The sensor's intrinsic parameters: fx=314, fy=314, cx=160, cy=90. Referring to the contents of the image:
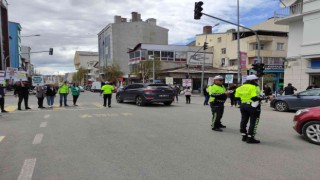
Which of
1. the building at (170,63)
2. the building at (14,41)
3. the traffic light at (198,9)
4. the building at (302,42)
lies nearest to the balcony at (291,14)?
the building at (302,42)

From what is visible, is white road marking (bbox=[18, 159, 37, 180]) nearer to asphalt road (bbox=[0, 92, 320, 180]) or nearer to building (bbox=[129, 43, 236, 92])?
asphalt road (bbox=[0, 92, 320, 180])

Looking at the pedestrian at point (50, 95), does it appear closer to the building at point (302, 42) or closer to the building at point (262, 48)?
the building at point (302, 42)

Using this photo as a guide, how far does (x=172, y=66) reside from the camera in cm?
6300

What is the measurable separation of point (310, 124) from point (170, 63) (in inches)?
2193

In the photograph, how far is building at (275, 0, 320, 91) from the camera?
81.6 ft

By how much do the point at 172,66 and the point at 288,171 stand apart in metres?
58.1

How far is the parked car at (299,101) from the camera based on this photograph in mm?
14312

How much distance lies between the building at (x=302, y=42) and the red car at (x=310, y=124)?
62.5 feet

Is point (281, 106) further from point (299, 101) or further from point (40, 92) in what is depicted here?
point (40, 92)

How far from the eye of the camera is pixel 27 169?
538 centimetres

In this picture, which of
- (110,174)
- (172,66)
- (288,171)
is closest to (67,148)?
(110,174)

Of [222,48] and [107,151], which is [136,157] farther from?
[222,48]

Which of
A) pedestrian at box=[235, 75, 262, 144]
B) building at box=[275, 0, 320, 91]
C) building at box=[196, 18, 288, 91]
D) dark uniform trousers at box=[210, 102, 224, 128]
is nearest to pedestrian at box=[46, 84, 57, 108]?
dark uniform trousers at box=[210, 102, 224, 128]

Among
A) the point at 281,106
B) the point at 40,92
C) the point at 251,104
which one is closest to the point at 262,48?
the point at 281,106
